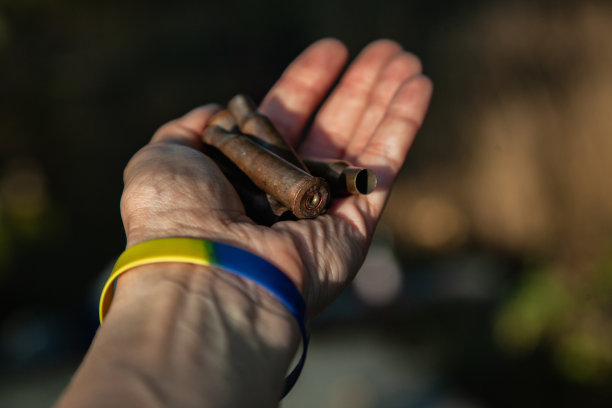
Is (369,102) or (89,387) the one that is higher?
(369,102)

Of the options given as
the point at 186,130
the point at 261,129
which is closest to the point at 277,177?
the point at 261,129

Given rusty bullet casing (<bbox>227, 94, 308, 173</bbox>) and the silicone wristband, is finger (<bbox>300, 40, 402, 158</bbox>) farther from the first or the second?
the silicone wristband

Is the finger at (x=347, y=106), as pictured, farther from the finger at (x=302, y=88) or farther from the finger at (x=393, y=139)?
the finger at (x=393, y=139)

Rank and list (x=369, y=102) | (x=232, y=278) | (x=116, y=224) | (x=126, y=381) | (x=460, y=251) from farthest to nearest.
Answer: (x=116, y=224) → (x=460, y=251) → (x=369, y=102) → (x=232, y=278) → (x=126, y=381)

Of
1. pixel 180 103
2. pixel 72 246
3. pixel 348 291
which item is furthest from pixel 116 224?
pixel 348 291

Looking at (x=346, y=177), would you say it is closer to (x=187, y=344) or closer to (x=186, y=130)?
(x=186, y=130)

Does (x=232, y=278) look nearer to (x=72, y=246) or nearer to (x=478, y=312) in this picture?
(x=478, y=312)

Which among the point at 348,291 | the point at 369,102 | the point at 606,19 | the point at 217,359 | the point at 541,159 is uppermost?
the point at 606,19
